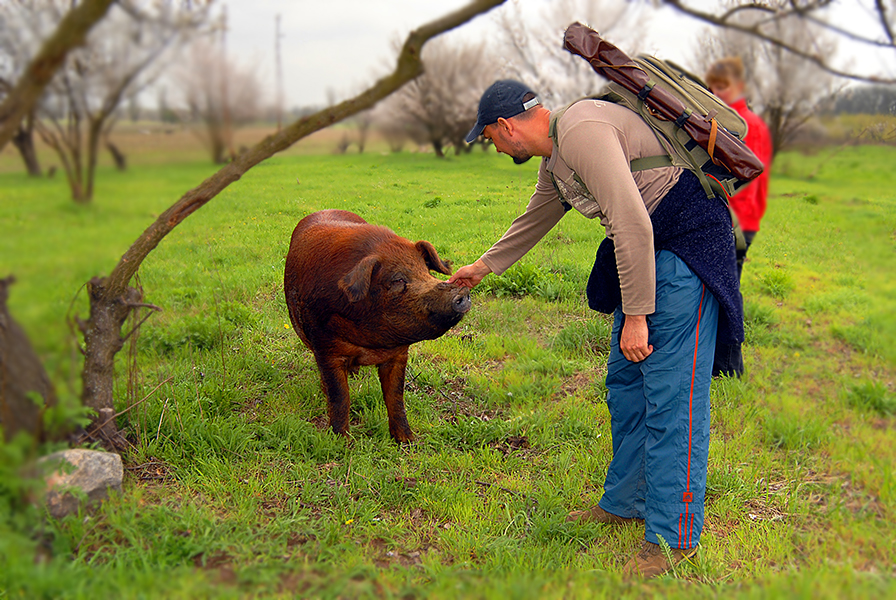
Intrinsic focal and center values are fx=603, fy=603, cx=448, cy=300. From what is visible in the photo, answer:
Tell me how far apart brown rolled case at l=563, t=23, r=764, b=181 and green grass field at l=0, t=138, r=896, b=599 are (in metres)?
1.77

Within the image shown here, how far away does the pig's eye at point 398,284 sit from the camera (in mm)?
→ 3885

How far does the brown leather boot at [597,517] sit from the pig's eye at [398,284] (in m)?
1.71

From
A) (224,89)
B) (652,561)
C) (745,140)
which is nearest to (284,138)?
(224,89)

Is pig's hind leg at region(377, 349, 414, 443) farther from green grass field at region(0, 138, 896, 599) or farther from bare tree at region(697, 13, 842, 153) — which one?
bare tree at region(697, 13, 842, 153)

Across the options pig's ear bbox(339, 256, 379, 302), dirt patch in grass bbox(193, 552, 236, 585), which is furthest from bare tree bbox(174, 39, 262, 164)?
dirt patch in grass bbox(193, 552, 236, 585)

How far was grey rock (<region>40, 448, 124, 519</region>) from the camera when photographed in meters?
2.90

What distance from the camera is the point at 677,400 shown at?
9.64ft

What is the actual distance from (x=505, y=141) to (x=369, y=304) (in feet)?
4.80

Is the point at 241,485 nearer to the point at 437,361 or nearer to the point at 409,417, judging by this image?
the point at 409,417

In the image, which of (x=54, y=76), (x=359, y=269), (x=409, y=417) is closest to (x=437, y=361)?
(x=409, y=417)

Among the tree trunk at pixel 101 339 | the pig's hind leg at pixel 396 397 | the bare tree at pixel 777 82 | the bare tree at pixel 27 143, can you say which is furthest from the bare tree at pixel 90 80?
the bare tree at pixel 777 82

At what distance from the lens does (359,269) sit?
3.75 m

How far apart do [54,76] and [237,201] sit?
4.26 m

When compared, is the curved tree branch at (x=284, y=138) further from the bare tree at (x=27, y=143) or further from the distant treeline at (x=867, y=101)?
the distant treeline at (x=867, y=101)
